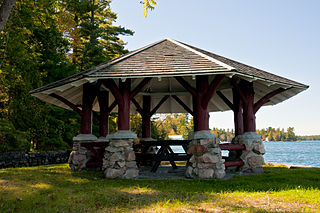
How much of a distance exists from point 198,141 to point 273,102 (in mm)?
6681

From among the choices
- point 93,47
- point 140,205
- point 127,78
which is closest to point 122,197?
point 140,205

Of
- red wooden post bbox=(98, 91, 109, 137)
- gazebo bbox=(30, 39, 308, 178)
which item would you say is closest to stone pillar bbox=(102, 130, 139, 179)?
gazebo bbox=(30, 39, 308, 178)

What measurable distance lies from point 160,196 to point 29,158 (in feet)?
37.0

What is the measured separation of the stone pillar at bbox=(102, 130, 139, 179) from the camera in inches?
329

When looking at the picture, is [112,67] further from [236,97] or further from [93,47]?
[93,47]

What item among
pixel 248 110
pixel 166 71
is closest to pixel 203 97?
pixel 166 71

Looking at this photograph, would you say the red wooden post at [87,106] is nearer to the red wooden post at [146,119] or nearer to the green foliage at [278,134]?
the red wooden post at [146,119]

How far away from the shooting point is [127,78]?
28.7 ft

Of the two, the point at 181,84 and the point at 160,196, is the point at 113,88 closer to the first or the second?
the point at 181,84

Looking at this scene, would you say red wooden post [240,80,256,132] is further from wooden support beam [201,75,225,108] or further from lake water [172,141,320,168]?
lake water [172,141,320,168]

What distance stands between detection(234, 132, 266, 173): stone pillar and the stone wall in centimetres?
1151

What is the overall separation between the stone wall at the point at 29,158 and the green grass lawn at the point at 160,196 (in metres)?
6.30

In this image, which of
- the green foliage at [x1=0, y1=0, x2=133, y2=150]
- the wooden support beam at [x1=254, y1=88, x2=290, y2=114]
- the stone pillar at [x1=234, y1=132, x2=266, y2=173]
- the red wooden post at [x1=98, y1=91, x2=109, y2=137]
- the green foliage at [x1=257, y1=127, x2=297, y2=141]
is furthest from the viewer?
the green foliage at [x1=257, y1=127, x2=297, y2=141]

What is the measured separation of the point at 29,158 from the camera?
14.2m
